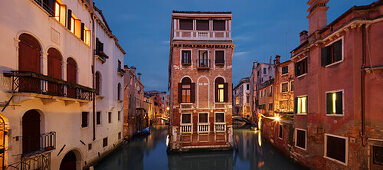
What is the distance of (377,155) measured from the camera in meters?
8.76

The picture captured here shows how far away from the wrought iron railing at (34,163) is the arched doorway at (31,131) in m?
0.37

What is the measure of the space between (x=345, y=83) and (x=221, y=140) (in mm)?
11517

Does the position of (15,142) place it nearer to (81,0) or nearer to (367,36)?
(81,0)

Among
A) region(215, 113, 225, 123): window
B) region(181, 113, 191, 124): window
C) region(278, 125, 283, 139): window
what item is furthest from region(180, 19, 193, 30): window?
region(278, 125, 283, 139): window

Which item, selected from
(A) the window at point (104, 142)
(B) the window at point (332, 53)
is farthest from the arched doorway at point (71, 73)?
(B) the window at point (332, 53)

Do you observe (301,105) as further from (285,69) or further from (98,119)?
(98,119)

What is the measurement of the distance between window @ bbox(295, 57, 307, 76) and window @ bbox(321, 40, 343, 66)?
2.30m

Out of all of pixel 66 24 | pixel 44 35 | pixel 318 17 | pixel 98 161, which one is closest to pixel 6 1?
pixel 44 35

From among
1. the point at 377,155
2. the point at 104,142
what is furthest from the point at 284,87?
the point at 104,142

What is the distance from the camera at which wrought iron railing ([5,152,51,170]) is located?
6.89m

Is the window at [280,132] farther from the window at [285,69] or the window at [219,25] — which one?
the window at [219,25]

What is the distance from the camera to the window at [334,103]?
10273mm

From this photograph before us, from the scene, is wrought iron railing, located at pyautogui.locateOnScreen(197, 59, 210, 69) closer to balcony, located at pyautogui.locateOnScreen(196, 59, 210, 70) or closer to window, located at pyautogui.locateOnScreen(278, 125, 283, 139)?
balcony, located at pyautogui.locateOnScreen(196, 59, 210, 70)

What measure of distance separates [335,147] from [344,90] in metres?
3.52
